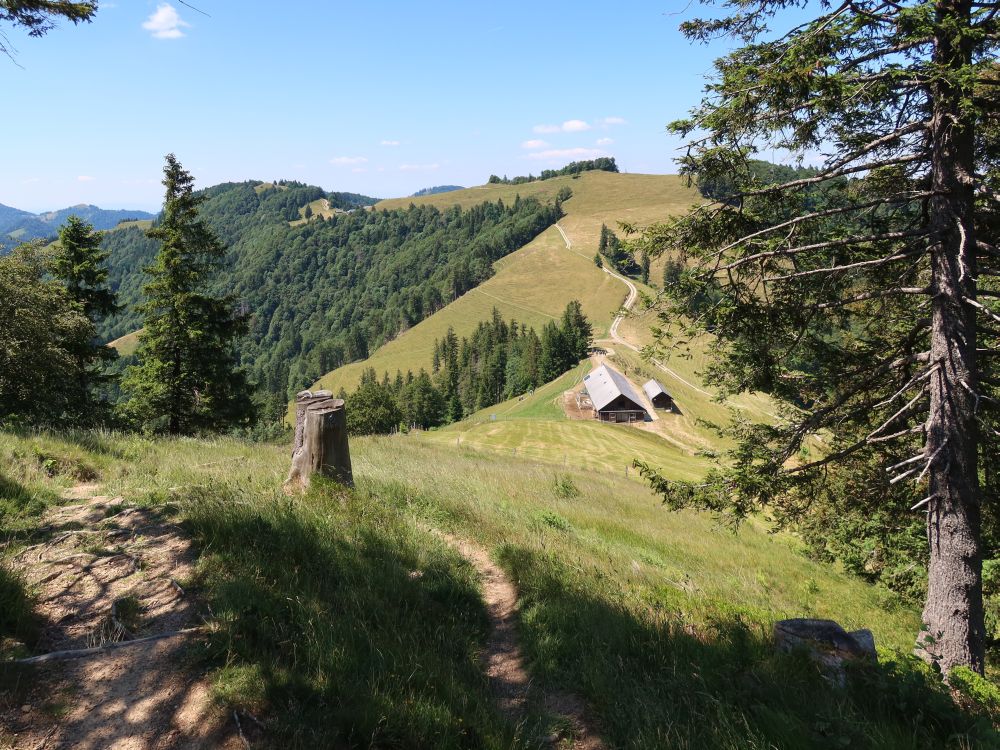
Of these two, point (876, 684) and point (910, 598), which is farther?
point (910, 598)

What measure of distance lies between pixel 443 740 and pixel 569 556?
4.63 m

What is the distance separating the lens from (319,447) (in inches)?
325

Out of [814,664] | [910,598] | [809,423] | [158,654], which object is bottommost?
[910,598]

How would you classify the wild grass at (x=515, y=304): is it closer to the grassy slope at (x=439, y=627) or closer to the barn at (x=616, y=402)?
the barn at (x=616, y=402)

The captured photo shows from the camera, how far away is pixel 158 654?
3793 millimetres

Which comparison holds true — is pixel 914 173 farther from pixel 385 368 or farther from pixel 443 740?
pixel 385 368

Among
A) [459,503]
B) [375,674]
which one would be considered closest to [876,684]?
[375,674]

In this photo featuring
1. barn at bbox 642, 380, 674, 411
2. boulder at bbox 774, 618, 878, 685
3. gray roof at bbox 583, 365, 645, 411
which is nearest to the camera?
boulder at bbox 774, 618, 878, 685

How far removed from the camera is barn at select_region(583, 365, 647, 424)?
71.2 metres

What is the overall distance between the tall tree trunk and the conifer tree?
88.3 feet

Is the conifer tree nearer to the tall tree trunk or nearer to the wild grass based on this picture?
the tall tree trunk

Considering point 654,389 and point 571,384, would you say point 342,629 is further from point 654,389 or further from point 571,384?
point 571,384

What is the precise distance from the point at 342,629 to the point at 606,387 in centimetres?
7197

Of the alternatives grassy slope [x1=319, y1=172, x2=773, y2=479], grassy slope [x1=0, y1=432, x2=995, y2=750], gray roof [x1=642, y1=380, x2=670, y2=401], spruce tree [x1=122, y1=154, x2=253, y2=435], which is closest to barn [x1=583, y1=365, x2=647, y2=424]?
gray roof [x1=642, y1=380, x2=670, y2=401]
